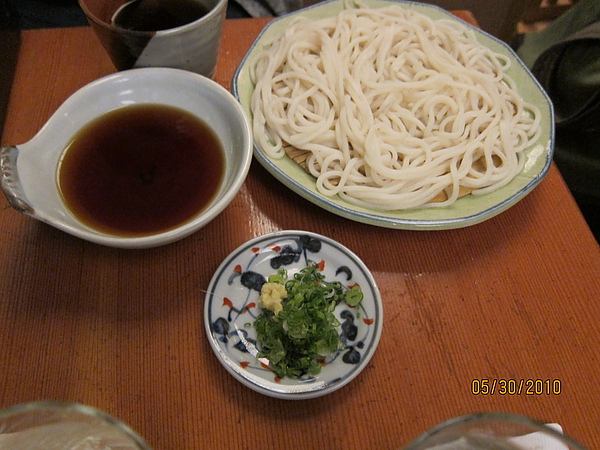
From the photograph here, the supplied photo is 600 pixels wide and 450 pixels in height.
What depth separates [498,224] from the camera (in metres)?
1.15

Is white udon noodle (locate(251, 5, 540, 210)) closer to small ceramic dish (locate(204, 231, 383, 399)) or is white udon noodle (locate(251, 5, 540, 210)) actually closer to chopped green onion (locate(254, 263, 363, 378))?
small ceramic dish (locate(204, 231, 383, 399))

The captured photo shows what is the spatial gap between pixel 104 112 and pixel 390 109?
0.79 m

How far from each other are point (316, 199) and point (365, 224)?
163 mm

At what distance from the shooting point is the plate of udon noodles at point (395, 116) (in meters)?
1.10

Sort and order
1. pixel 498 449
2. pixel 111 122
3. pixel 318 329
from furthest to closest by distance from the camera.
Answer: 1. pixel 111 122
2. pixel 318 329
3. pixel 498 449

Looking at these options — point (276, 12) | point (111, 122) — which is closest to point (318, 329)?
point (111, 122)

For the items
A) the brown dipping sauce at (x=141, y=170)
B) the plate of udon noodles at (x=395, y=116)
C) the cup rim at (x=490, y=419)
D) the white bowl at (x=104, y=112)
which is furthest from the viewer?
the plate of udon noodles at (x=395, y=116)

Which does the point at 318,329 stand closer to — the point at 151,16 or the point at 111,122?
the point at 111,122
